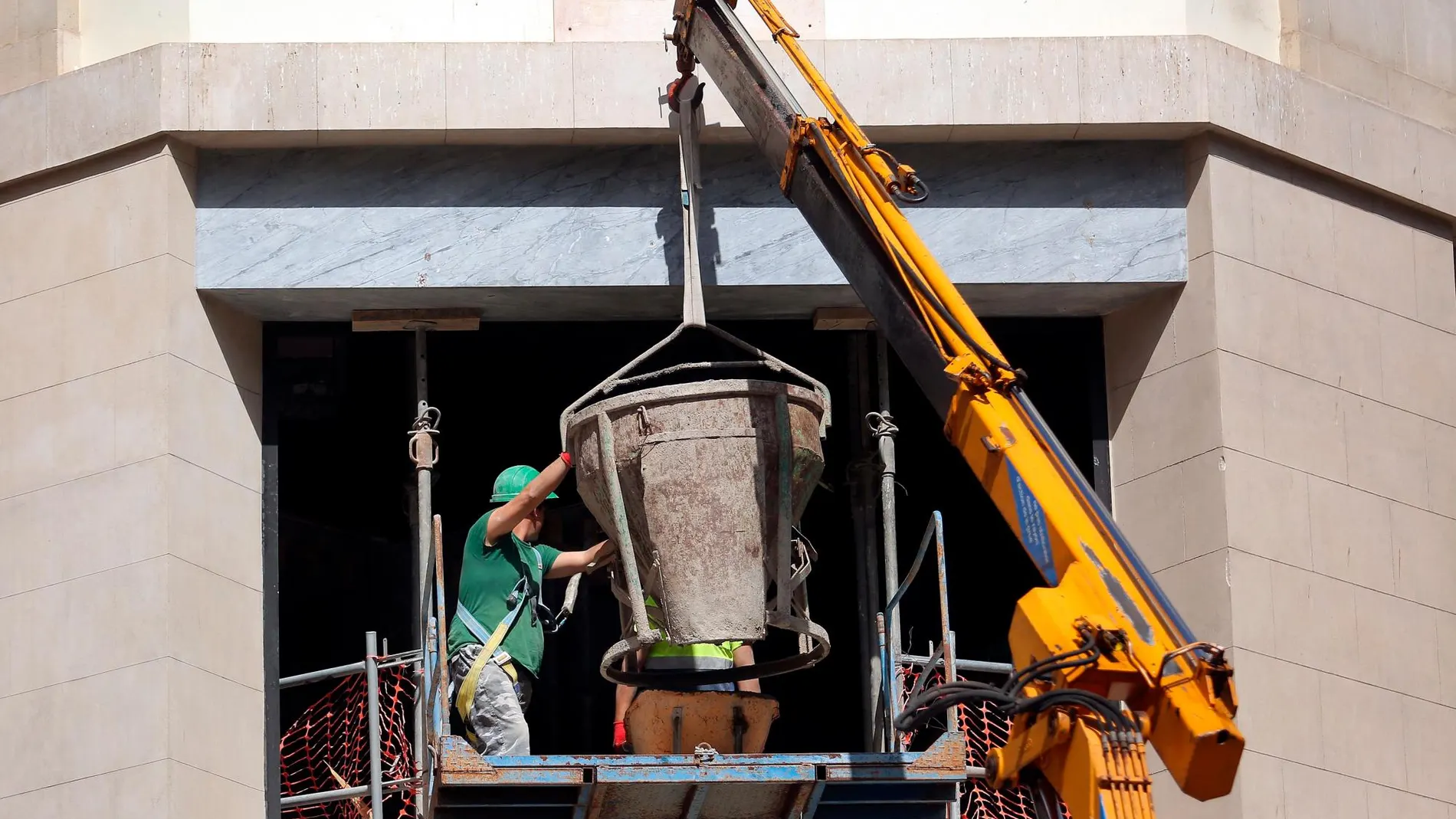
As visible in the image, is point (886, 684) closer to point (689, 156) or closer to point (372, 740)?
point (372, 740)

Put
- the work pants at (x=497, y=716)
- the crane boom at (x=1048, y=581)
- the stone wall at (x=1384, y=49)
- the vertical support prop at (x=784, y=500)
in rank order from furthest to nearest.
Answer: the stone wall at (x=1384, y=49), the work pants at (x=497, y=716), the vertical support prop at (x=784, y=500), the crane boom at (x=1048, y=581)

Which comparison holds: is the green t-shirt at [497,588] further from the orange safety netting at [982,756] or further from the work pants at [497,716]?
the orange safety netting at [982,756]

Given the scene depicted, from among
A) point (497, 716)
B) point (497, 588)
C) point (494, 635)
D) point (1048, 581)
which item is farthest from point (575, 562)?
point (1048, 581)

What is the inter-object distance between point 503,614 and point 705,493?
1.86 m

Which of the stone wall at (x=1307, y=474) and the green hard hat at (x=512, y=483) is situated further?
the stone wall at (x=1307, y=474)

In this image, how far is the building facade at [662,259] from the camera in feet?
46.2

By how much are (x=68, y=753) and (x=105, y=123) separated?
3.62 metres

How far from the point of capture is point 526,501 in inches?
512

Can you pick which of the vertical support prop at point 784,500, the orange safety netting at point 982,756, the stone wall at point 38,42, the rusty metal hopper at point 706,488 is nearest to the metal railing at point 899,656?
the orange safety netting at point 982,756

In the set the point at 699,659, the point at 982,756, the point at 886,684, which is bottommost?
the point at 982,756

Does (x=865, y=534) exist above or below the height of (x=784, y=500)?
above

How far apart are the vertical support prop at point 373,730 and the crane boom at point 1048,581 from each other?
11.2ft

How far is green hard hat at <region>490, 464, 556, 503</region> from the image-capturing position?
45.3 ft

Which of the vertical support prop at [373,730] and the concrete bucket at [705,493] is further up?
the concrete bucket at [705,493]
